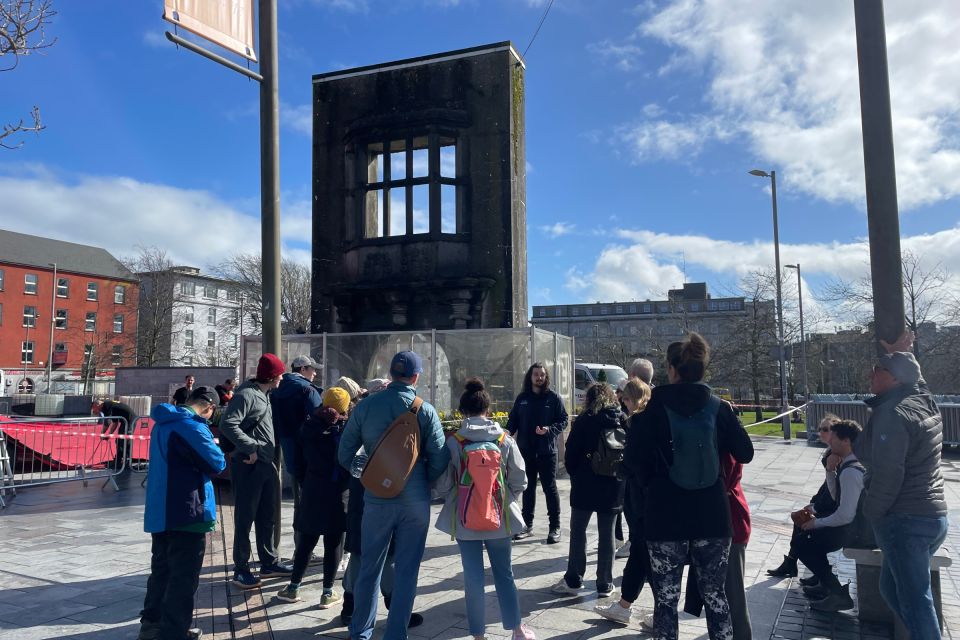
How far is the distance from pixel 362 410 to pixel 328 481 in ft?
4.13

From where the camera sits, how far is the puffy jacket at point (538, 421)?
7922 mm

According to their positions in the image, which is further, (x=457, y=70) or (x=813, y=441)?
(x=813, y=441)

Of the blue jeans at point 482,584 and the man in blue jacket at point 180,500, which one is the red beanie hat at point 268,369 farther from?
the blue jeans at point 482,584

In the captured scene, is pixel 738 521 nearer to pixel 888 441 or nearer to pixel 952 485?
pixel 888 441

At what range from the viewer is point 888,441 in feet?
12.3

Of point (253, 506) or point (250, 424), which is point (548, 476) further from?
point (250, 424)

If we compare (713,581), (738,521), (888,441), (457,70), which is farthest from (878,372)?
(457,70)

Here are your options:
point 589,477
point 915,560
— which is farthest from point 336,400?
point 915,560

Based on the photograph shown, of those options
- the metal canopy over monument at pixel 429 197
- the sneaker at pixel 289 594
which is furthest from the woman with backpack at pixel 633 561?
the metal canopy over monument at pixel 429 197

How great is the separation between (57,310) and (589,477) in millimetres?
72111

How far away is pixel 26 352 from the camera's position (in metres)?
62.7

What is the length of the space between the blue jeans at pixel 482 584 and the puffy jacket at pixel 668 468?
108 cm

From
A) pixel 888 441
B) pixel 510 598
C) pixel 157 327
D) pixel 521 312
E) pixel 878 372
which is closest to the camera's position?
pixel 888 441

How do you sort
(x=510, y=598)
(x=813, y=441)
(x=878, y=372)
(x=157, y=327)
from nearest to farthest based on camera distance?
(x=878, y=372)
(x=510, y=598)
(x=813, y=441)
(x=157, y=327)
